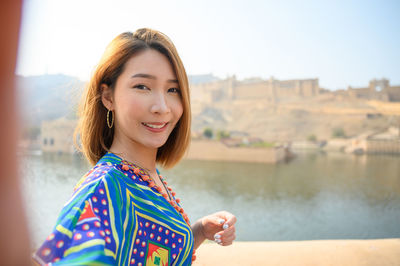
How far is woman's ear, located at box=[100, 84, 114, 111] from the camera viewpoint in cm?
68

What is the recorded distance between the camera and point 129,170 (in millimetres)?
614

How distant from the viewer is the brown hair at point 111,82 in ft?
2.12

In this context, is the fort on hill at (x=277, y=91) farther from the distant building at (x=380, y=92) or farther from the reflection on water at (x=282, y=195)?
the reflection on water at (x=282, y=195)

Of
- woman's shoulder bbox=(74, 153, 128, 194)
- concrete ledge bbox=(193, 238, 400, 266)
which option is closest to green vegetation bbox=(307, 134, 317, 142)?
concrete ledge bbox=(193, 238, 400, 266)

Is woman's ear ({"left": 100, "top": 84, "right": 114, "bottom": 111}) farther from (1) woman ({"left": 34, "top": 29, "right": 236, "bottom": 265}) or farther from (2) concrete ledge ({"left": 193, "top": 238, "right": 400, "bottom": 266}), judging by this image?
(2) concrete ledge ({"left": 193, "top": 238, "right": 400, "bottom": 266})

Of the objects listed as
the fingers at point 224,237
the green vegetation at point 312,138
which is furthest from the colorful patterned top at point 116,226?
the green vegetation at point 312,138

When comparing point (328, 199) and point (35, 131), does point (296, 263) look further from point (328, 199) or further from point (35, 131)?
point (35, 131)

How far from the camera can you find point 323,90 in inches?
1342

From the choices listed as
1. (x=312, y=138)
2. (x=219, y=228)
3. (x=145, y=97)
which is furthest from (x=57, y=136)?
(x=145, y=97)

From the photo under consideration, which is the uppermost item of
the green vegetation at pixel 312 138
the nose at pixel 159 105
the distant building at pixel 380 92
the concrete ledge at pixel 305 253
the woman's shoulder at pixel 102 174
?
the distant building at pixel 380 92

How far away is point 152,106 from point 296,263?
4.48 feet

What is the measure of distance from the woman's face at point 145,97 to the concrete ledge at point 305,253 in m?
1.14

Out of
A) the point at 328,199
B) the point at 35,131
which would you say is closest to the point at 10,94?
the point at 328,199

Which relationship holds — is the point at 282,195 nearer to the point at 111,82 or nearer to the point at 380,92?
the point at 111,82
